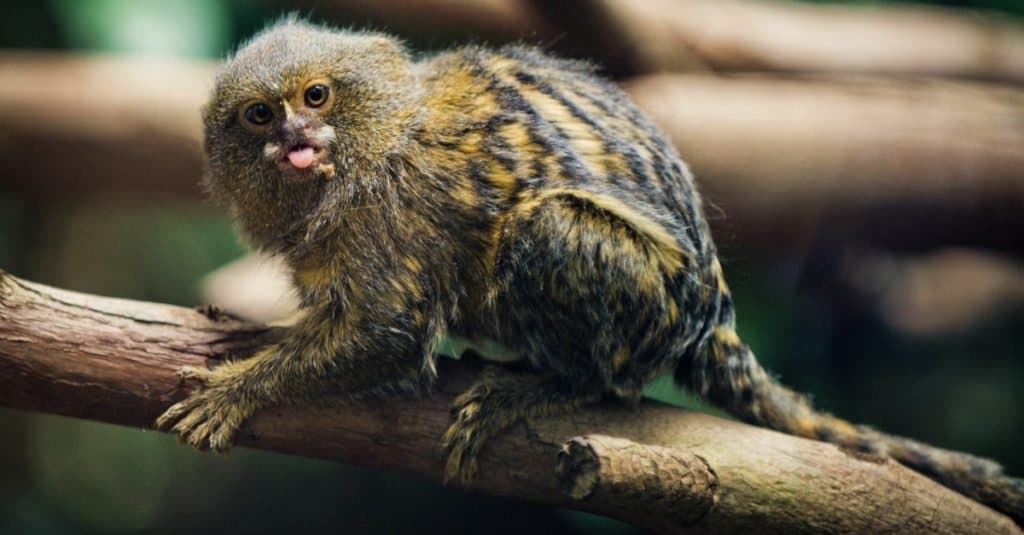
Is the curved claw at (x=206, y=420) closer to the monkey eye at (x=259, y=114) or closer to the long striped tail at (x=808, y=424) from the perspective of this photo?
the monkey eye at (x=259, y=114)

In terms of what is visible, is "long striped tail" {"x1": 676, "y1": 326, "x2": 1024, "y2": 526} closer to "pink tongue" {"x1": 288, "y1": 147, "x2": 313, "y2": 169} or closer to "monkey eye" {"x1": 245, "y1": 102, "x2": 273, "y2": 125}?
"pink tongue" {"x1": 288, "y1": 147, "x2": 313, "y2": 169}

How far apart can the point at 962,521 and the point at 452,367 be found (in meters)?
1.58

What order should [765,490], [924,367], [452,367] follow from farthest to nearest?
[924,367]
[452,367]
[765,490]

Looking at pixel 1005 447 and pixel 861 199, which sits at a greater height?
pixel 861 199

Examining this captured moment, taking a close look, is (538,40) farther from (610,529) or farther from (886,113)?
(610,529)

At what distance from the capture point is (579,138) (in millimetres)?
2914

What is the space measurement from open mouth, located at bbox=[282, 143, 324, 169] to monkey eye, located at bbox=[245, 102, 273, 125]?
13 cm

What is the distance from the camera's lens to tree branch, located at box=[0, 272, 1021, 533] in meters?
2.51

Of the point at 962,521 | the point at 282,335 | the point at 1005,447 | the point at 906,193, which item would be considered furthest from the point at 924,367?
the point at 282,335

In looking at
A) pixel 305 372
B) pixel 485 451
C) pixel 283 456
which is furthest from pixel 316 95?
pixel 283 456

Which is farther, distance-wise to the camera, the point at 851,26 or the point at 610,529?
the point at 851,26

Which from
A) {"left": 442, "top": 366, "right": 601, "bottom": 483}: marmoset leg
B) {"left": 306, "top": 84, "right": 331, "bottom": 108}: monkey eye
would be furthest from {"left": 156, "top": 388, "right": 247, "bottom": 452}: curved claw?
{"left": 306, "top": 84, "right": 331, "bottom": 108}: monkey eye

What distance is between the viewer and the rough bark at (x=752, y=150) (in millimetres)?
4883

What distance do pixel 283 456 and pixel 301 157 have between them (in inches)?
126
